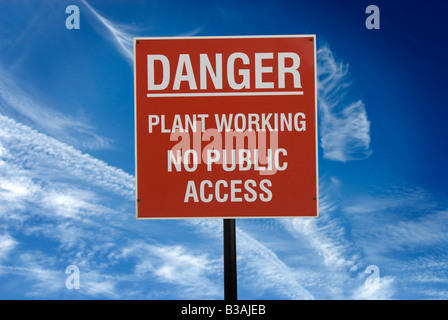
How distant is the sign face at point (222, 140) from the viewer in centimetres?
313

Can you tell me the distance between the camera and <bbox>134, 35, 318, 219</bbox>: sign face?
3135 mm

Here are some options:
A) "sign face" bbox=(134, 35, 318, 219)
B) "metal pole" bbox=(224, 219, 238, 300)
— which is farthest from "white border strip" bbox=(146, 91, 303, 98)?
"metal pole" bbox=(224, 219, 238, 300)

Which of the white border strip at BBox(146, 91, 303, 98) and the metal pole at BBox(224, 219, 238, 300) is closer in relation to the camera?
the metal pole at BBox(224, 219, 238, 300)

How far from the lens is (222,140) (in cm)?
315

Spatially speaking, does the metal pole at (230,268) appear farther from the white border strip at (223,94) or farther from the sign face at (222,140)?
the white border strip at (223,94)

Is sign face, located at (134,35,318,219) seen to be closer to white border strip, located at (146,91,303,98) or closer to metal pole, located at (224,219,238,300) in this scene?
white border strip, located at (146,91,303,98)

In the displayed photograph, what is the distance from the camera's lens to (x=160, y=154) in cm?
314

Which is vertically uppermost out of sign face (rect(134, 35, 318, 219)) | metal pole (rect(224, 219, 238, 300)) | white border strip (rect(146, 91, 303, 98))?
white border strip (rect(146, 91, 303, 98))

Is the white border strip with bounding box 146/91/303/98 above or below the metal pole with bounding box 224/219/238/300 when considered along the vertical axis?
above

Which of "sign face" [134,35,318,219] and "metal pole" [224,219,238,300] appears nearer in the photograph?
"metal pole" [224,219,238,300]
